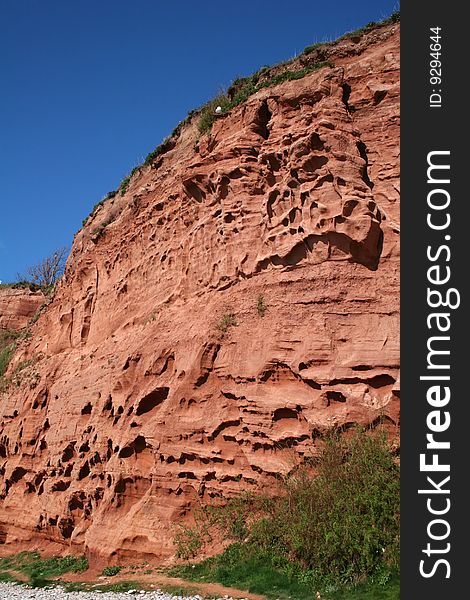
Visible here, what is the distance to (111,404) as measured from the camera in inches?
599

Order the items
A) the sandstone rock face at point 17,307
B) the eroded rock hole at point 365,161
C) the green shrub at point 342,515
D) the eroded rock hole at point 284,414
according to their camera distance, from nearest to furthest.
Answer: the green shrub at point 342,515, the eroded rock hole at point 284,414, the eroded rock hole at point 365,161, the sandstone rock face at point 17,307

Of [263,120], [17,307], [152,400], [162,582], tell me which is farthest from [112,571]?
[17,307]

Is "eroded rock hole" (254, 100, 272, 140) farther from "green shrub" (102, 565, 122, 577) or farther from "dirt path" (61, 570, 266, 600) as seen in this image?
"green shrub" (102, 565, 122, 577)

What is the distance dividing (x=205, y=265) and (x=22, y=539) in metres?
9.71

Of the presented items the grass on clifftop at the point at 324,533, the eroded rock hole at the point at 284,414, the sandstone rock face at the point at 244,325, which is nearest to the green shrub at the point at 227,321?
the sandstone rock face at the point at 244,325

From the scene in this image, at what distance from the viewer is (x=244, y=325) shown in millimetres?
12578

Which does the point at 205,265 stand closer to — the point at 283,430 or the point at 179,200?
the point at 179,200

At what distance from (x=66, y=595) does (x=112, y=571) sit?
1.44 metres

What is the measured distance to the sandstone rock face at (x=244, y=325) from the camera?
11.1m

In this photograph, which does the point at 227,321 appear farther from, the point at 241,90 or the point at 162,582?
the point at 241,90

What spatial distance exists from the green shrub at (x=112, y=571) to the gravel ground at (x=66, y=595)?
0.92 meters

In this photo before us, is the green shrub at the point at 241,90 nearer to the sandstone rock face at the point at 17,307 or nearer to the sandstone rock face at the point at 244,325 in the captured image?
the sandstone rock face at the point at 244,325

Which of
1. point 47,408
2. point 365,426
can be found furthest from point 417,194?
point 47,408

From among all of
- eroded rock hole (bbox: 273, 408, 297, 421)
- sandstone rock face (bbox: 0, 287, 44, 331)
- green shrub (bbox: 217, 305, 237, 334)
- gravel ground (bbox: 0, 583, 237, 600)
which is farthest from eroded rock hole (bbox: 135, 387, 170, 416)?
sandstone rock face (bbox: 0, 287, 44, 331)
